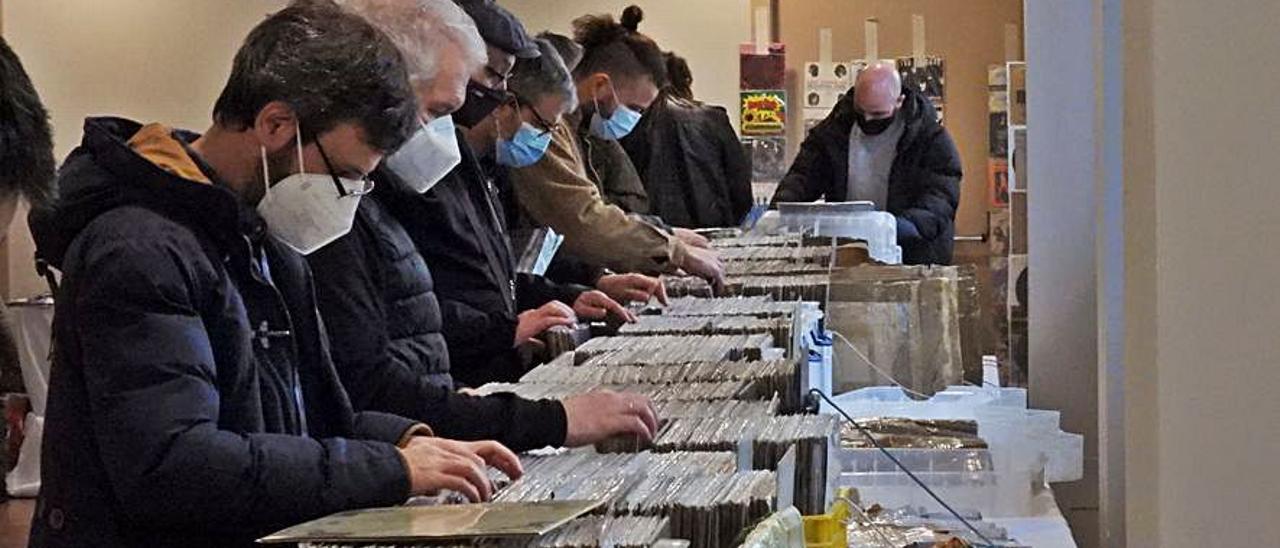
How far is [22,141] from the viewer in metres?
1.76

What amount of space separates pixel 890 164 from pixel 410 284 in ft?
13.7

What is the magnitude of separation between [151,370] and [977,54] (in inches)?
330

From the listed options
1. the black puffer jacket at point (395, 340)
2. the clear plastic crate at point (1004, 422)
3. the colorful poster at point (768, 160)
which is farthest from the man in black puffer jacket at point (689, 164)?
the black puffer jacket at point (395, 340)

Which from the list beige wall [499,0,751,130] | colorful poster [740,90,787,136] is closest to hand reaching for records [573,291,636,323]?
beige wall [499,0,751,130]

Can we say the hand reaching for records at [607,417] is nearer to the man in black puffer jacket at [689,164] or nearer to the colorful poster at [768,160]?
the man in black puffer jacket at [689,164]

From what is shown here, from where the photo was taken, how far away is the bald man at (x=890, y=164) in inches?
259

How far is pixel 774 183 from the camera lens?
8781 millimetres

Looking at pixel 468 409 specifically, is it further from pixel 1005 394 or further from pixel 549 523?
pixel 1005 394

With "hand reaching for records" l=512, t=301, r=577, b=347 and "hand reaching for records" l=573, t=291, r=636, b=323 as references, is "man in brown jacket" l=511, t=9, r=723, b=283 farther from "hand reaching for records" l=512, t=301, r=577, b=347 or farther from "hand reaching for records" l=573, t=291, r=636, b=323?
"hand reaching for records" l=512, t=301, r=577, b=347

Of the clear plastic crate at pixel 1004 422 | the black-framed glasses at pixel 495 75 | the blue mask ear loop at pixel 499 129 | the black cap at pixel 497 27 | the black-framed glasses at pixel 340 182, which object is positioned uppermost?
the black cap at pixel 497 27

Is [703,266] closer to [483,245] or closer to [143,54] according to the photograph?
[483,245]

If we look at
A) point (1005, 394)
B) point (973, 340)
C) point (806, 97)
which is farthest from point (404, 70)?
point (806, 97)

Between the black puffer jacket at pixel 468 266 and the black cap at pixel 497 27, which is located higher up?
the black cap at pixel 497 27

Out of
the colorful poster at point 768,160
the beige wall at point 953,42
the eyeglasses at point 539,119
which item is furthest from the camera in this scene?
the beige wall at point 953,42
